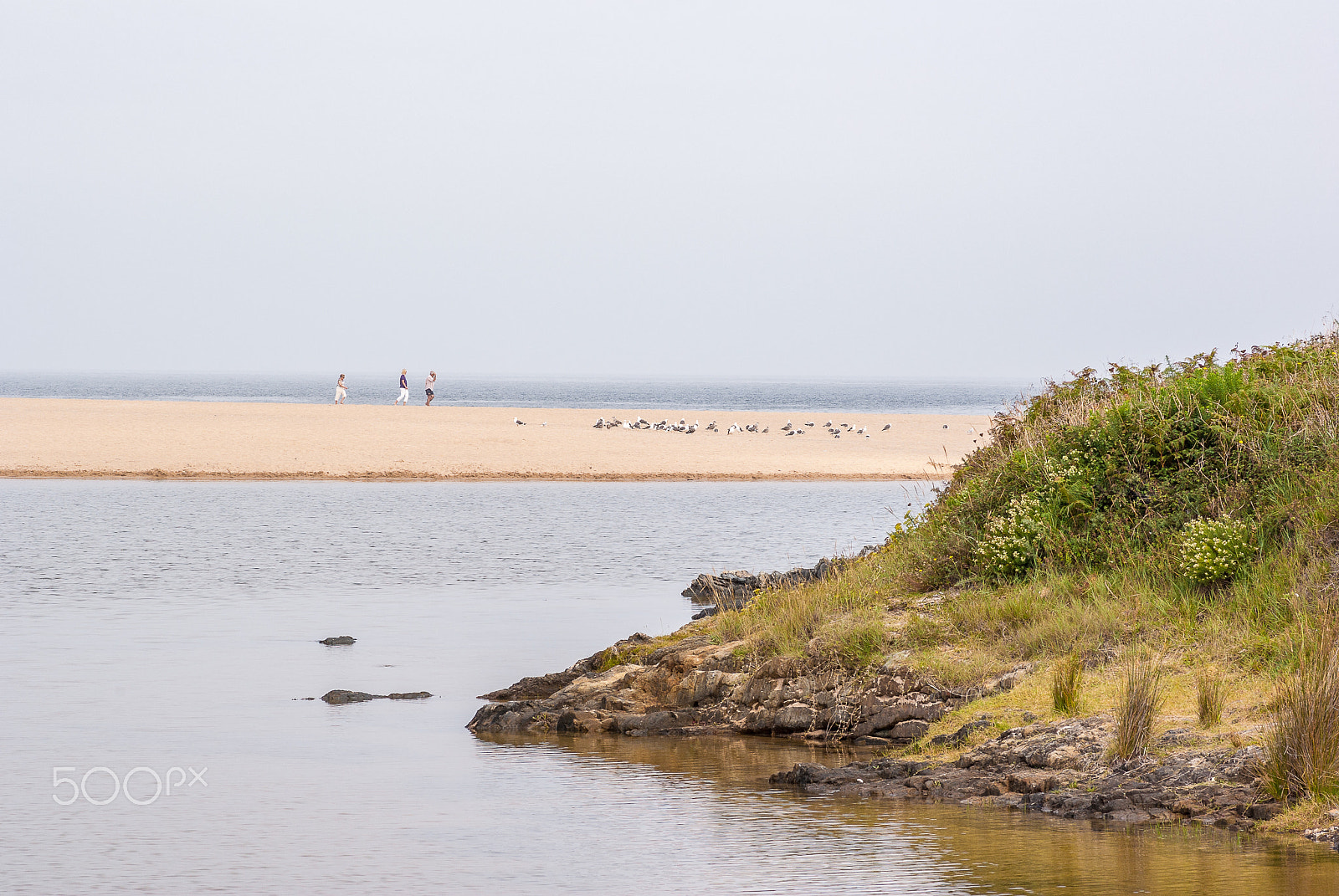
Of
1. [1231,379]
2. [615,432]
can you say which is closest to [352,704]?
[1231,379]

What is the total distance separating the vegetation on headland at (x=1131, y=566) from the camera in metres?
11.2

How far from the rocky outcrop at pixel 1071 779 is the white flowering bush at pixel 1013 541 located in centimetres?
316

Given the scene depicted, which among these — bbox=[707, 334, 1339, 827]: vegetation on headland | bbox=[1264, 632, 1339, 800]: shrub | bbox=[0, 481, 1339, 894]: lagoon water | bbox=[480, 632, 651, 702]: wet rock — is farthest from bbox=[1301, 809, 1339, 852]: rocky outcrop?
bbox=[480, 632, 651, 702]: wet rock

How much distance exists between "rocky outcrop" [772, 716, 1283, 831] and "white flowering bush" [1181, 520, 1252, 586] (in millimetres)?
2719

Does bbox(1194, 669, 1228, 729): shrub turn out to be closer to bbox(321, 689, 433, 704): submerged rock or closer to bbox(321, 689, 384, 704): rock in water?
bbox(321, 689, 433, 704): submerged rock

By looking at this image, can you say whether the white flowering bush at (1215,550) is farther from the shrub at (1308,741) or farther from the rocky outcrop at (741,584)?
the rocky outcrop at (741,584)

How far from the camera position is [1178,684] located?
36.6 ft

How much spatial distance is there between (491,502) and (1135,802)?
2925 centimetres

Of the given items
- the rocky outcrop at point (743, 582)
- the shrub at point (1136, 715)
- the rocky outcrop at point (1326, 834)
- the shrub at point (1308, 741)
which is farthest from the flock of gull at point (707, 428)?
the rocky outcrop at point (1326, 834)

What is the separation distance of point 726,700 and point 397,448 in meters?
39.2

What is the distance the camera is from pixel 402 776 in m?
10.7

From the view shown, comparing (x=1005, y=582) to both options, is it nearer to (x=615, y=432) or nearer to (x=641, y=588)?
(x=641, y=588)

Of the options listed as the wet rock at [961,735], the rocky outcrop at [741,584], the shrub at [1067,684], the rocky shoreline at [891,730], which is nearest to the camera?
the rocky shoreline at [891,730]

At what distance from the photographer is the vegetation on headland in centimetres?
1118
